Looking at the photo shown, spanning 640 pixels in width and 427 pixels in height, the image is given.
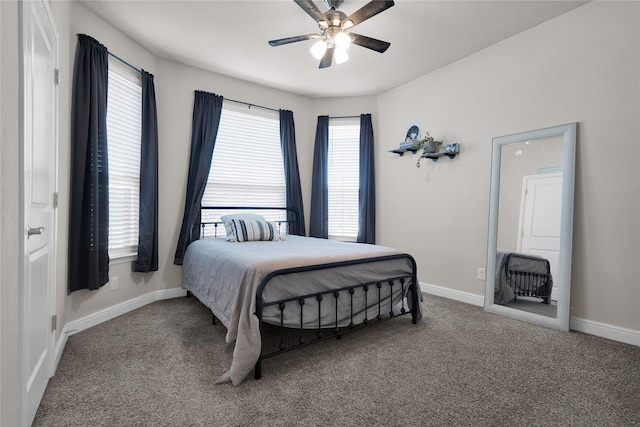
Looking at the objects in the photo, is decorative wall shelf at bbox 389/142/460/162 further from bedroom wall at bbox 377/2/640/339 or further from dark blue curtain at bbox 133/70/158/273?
dark blue curtain at bbox 133/70/158/273

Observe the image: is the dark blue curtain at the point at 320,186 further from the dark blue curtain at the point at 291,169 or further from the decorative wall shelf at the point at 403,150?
the decorative wall shelf at the point at 403,150

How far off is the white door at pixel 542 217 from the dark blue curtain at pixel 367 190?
72.6 inches

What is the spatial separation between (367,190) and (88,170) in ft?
10.4

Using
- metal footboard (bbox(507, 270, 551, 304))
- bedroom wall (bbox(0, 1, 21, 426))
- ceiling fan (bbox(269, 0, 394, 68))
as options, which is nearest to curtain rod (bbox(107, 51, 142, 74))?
ceiling fan (bbox(269, 0, 394, 68))

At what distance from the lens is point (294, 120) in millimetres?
4445

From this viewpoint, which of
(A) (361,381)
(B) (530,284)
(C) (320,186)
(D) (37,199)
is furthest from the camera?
(C) (320,186)

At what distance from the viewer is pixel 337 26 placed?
230 centimetres

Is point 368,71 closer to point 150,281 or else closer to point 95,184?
point 95,184

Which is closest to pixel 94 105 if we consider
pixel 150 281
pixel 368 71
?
pixel 150 281

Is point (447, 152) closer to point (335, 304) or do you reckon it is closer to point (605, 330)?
point (605, 330)

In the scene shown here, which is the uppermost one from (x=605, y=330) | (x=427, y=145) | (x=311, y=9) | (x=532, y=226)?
(x=311, y=9)

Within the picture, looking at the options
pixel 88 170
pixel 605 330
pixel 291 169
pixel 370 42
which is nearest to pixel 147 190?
pixel 88 170

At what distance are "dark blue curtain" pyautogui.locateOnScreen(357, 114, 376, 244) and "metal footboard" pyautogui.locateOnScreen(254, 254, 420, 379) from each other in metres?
1.60

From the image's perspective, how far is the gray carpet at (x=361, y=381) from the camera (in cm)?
148
